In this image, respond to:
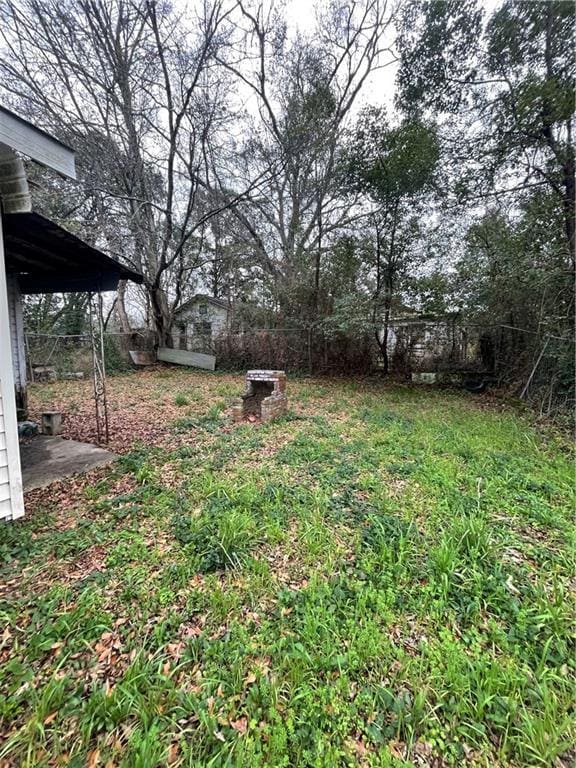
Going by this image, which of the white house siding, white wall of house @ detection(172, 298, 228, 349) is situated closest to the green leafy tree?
white wall of house @ detection(172, 298, 228, 349)

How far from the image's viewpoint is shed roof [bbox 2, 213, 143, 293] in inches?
129

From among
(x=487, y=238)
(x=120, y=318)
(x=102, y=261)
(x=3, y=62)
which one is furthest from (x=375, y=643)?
(x=120, y=318)

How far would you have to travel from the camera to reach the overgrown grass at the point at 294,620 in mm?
1271

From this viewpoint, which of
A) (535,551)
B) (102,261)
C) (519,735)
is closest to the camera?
(519,735)

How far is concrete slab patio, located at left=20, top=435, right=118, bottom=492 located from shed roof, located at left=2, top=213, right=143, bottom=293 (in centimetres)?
219

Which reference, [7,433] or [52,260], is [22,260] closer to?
[52,260]

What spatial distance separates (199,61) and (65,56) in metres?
3.40

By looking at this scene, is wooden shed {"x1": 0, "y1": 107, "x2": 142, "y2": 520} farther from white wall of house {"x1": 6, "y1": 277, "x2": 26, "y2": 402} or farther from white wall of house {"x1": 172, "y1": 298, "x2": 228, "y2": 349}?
white wall of house {"x1": 172, "y1": 298, "x2": 228, "y2": 349}

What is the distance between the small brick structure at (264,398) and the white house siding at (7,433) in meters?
3.21

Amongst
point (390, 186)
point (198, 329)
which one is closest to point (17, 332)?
point (198, 329)

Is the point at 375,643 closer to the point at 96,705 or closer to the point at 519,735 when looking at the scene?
the point at 519,735

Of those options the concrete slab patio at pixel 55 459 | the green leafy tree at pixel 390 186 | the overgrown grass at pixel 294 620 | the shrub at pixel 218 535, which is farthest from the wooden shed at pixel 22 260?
the green leafy tree at pixel 390 186

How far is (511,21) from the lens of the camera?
5496 millimetres

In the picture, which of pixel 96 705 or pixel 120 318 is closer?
pixel 96 705
